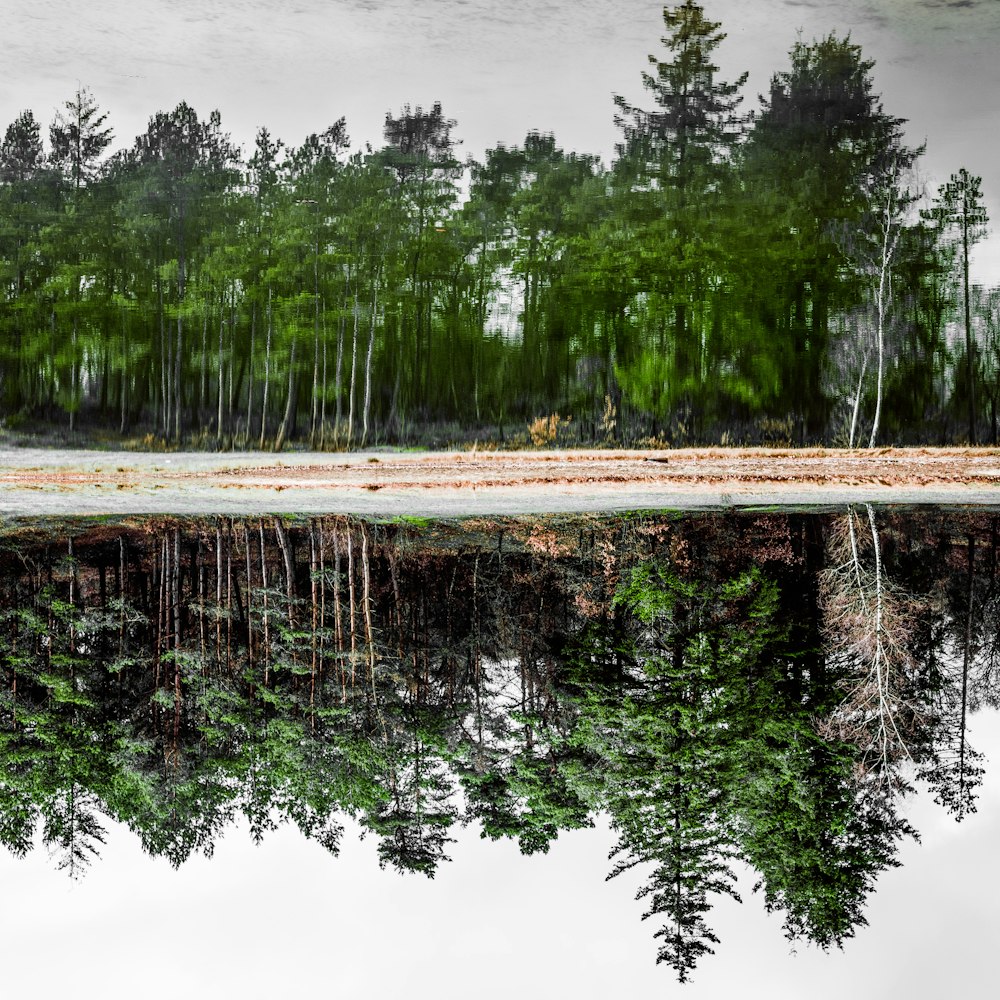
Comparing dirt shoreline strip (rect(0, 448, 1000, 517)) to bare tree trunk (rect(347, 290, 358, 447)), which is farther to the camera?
bare tree trunk (rect(347, 290, 358, 447))

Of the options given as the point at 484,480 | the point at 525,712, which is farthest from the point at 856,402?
the point at 525,712

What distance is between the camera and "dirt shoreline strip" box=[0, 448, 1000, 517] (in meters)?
14.1

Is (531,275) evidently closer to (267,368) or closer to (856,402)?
(267,368)

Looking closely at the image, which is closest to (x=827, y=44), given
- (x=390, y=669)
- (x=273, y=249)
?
(x=273, y=249)

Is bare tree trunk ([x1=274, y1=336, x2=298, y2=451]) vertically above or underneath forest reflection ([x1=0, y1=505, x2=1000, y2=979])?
above

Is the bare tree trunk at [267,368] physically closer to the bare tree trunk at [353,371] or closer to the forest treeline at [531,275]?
the forest treeline at [531,275]

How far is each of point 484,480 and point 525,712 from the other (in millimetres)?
11879

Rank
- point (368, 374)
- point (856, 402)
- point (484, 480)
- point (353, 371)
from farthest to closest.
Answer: point (353, 371), point (368, 374), point (856, 402), point (484, 480)

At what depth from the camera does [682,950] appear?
4.11 m

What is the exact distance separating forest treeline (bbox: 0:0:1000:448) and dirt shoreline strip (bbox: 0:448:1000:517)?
167 inches

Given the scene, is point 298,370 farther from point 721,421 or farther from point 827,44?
point 827,44

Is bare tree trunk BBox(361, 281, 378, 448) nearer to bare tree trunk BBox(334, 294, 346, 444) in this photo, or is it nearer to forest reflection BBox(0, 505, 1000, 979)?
bare tree trunk BBox(334, 294, 346, 444)

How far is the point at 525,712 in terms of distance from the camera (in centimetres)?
561

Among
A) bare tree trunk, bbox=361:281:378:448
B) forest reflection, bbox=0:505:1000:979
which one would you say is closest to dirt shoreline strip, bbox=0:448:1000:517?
bare tree trunk, bbox=361:281:378:448
